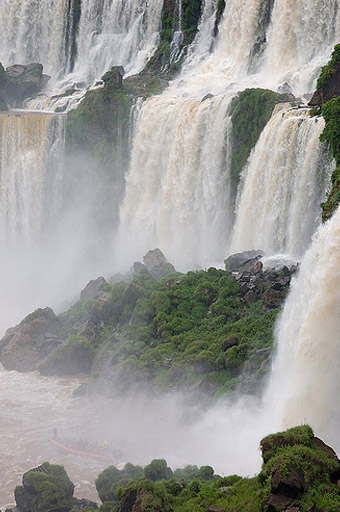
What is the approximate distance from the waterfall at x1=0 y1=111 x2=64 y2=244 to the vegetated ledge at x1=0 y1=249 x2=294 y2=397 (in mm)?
12253

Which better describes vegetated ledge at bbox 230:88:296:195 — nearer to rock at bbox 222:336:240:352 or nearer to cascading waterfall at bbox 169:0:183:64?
rock at bbox 222:336:240:352

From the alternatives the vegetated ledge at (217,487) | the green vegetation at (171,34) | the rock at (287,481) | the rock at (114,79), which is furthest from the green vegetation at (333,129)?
the green vegetation at (171,34)

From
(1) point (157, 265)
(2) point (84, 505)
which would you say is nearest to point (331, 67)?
(1) point (157, 265)

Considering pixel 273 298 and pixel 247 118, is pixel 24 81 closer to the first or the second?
pixel 247 118

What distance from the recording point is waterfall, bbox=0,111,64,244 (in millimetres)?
37594

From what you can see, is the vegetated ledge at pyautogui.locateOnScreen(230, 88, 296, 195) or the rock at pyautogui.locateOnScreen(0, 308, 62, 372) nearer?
the rock at pyautogui.locateOnScreen(0, 308, 62, 372)

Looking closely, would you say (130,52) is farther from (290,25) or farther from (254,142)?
(254,142)

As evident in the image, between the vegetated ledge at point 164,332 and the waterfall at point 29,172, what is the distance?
482 inches

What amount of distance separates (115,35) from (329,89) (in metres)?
24.8

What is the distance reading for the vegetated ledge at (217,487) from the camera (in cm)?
1041

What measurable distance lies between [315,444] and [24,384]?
43.7 ft

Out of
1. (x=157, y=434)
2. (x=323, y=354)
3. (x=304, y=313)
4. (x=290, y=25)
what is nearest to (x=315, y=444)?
(x=323, y=354)

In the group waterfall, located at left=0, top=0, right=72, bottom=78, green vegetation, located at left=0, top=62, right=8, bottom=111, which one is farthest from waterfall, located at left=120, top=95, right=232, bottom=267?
waterfall, located at left=0, top=0, right=72, bottom=78

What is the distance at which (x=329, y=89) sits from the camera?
25562mm
